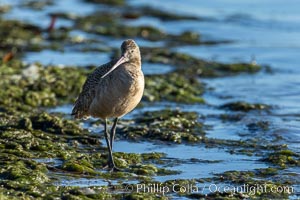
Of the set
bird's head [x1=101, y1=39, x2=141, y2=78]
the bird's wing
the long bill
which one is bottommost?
the bird's wing

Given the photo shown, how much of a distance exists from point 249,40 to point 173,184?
8.81 m

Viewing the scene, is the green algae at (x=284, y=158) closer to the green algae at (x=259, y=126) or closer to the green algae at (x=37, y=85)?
the green algae at (x=259, y=126)

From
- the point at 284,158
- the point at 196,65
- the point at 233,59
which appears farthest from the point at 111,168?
the point at 233,59

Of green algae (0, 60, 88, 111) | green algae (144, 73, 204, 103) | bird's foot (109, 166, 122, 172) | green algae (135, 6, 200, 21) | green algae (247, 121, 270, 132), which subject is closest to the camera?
bird's foot (109, 166, 122, 172)

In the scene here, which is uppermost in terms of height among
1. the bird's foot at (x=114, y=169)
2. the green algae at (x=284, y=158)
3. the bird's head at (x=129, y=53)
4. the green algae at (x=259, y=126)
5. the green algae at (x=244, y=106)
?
the bird's head at (x=129, y=53)

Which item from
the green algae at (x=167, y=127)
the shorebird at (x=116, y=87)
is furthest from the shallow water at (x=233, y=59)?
the shorebird at (x=116, y=87)

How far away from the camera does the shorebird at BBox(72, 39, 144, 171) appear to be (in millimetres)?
7270

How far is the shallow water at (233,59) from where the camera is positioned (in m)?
8.03

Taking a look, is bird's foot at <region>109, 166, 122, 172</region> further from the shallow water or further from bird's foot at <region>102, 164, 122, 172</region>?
the shallow water

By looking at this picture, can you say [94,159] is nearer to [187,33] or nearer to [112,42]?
[112,42]

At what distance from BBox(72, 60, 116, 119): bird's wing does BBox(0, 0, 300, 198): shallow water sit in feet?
1.92

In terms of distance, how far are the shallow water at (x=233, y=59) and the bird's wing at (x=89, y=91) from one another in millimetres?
584

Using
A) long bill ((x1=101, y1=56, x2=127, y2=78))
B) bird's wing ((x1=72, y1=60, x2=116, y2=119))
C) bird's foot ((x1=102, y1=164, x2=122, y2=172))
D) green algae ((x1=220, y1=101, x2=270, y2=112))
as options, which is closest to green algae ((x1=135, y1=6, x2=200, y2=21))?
green algae ((x1=220, y1=101, x2=270, y2=112))

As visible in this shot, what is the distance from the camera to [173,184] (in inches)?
264
